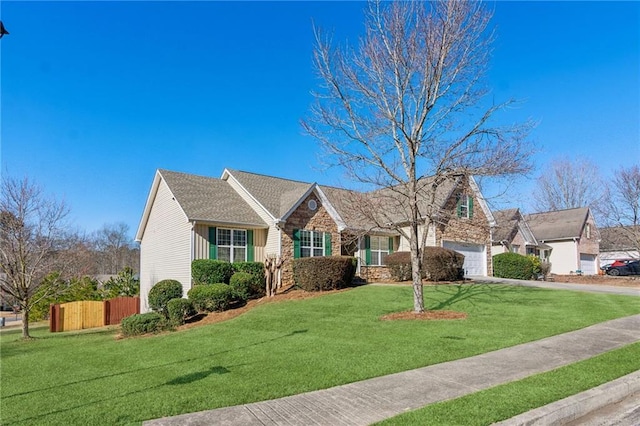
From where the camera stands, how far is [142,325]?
13.2 metres

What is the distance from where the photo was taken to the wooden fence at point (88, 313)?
19562 mm

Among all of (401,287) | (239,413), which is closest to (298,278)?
(401,287)

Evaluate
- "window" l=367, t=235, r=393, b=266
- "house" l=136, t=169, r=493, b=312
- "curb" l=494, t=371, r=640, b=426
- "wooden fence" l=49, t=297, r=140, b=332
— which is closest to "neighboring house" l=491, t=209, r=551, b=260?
"house" l=136, t=169, r=493, b=312

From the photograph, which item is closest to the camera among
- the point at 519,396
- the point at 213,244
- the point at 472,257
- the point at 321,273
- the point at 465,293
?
the point at 519,396

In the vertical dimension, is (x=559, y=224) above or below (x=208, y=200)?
below

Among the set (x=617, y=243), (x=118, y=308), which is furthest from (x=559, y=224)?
(x=118, y=308)

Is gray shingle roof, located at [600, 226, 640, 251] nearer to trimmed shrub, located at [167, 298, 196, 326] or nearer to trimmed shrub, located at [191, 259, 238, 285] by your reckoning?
trimmed shrub, located at [191, 259, 238, 285]

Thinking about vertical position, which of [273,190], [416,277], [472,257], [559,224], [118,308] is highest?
[273,190]

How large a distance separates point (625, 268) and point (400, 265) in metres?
23.4

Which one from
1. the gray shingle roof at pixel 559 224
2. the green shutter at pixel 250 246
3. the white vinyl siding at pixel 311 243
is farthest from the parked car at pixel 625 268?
the green shutter at pixel 250 246

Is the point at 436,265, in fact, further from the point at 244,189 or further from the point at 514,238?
the point at 514,238

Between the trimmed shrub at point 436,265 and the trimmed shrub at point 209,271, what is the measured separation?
9022 mm

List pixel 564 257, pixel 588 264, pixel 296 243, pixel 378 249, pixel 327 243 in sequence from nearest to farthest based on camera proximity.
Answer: pixel 296 243, pixel 327 243, pixel 378 249, pixel 564 257, pixel 588 264

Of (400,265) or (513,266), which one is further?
(513,266)
